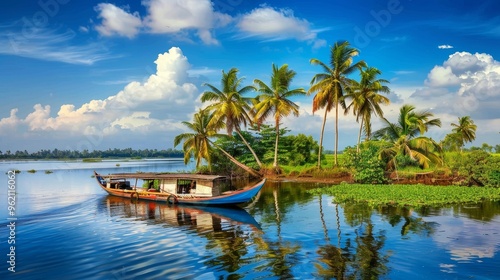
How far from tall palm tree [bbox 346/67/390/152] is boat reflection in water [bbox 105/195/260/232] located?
19.8m

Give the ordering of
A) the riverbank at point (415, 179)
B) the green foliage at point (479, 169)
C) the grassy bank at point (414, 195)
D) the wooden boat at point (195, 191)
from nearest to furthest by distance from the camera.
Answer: the grassy bank at point (414, 195)
the wooden boat at point (195, 191)
the green foliage at point (479, 169)
the riverbank at point (415, 179)

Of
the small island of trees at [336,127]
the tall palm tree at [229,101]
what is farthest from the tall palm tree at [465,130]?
the tall palm tree at [229,101]

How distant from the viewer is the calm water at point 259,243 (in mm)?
9890

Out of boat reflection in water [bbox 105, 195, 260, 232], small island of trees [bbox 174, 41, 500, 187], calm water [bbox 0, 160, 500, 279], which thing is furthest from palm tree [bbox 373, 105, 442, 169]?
boat reflection in water [bbox 105, 195, 260, 232]

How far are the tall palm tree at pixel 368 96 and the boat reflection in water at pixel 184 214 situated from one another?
19763 millimetres

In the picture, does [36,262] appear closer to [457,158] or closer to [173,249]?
[173,249]

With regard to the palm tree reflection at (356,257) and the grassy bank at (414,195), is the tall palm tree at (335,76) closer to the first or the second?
the grassy bank at (414,195)

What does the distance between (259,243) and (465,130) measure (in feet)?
143

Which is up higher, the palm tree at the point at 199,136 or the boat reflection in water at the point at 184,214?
the palm tree at the point at 199,136

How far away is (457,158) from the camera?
1061 inches

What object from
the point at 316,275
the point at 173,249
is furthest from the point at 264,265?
the point at 173,249

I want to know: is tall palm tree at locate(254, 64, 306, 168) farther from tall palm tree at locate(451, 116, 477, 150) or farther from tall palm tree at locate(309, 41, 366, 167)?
tall palm tree at locate(451, 116, 477, 150)

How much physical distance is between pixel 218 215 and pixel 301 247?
7.68 m

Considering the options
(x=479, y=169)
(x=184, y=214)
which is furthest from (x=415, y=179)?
(x=184, y=214)
